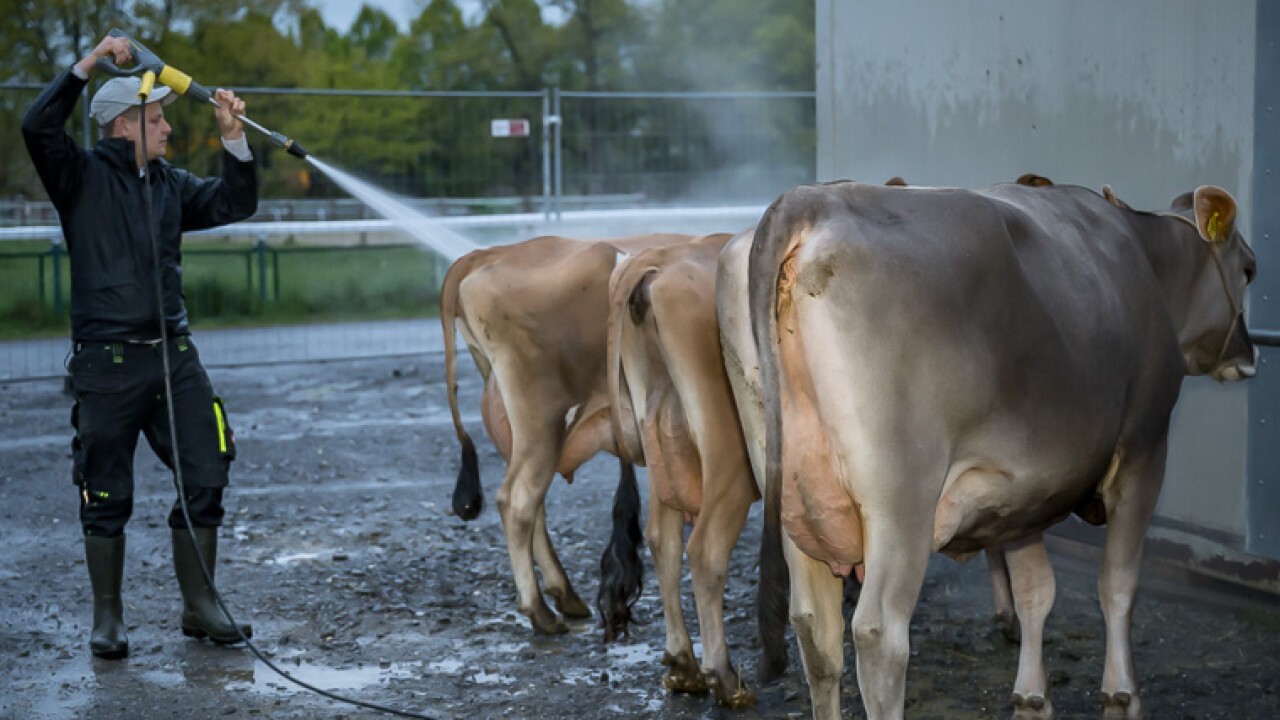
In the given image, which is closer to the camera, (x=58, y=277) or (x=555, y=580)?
(x=555, y=580)

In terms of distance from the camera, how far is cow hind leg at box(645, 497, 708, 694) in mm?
5883

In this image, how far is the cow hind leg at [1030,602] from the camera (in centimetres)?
546

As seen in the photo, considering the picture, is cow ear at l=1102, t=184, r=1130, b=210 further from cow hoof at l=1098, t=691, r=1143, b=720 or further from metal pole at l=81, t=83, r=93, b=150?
metal pole at l=81, t=83, r=93, b=150

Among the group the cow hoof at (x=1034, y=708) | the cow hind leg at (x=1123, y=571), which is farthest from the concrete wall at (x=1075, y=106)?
the cow hoof at (x=1034, y=708)

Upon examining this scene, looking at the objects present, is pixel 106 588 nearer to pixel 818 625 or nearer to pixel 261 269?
pixel 818 625

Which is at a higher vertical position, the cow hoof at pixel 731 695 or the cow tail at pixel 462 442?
the cow tail at pixel 462 442

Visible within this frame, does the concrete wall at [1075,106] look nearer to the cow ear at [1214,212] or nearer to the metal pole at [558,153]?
the cow ear at [1214,212]

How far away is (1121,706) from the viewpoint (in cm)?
536

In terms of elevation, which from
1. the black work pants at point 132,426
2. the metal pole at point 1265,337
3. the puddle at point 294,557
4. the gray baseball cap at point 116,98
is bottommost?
the puddle at point 294,557

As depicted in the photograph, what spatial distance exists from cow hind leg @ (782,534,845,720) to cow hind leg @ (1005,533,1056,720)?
0.97m

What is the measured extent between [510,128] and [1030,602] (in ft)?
35.8

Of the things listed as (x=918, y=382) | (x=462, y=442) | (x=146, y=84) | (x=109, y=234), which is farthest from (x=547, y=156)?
(x=918, y=382)

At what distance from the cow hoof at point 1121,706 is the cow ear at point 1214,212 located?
1.69 metres

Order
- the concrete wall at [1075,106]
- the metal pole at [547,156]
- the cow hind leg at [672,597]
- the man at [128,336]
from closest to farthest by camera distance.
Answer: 1. the cow hind leg at [672,597]
2. the man at [128,336]
3. the concrete wall at [1075,106]
4. the metal pole at [547,156]
